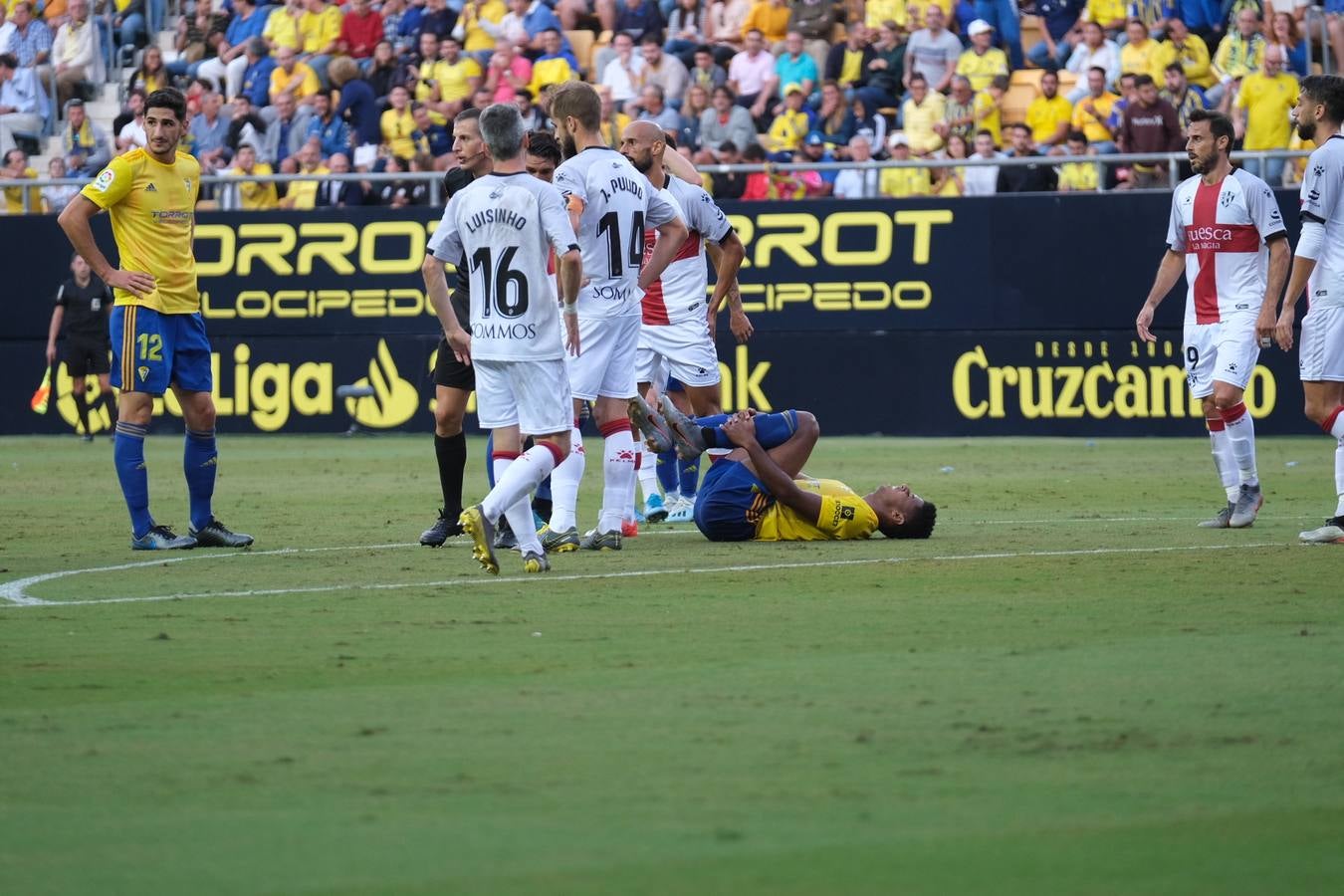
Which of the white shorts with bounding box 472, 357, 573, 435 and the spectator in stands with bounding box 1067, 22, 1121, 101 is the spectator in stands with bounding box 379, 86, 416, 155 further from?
the white shorts with bounding box 472, 357, 573, 435

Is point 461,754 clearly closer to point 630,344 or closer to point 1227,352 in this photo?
point 630,344

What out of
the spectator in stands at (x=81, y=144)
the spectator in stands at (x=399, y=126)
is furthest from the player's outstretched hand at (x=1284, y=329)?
the spectator in stands at (x=81, y=144)

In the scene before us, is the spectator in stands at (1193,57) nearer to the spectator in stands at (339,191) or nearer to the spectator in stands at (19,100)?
the spectator in stands at (339,191)

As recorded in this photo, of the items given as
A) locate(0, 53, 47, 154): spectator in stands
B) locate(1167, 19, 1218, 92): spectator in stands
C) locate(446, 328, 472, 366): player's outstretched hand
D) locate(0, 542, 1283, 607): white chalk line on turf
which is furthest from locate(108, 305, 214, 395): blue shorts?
locate(0, 53, 47, 154): spectator in stands

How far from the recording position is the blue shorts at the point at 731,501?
11.0 metres

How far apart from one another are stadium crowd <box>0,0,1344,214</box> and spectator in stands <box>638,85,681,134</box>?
0.13 ft

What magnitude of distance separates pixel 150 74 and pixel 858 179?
10.6 meters

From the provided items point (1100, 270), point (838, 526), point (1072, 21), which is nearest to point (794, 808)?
point (838, 526)

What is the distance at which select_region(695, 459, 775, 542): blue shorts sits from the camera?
11023 millimetres

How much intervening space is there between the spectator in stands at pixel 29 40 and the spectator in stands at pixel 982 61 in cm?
1369

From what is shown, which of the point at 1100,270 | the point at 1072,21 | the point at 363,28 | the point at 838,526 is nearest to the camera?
the point at 838,526

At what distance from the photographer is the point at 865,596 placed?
8797 millimetres

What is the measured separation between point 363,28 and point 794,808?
23755 mm

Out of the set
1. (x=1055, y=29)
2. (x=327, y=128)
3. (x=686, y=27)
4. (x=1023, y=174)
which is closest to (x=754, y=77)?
(x=686, y=27)
